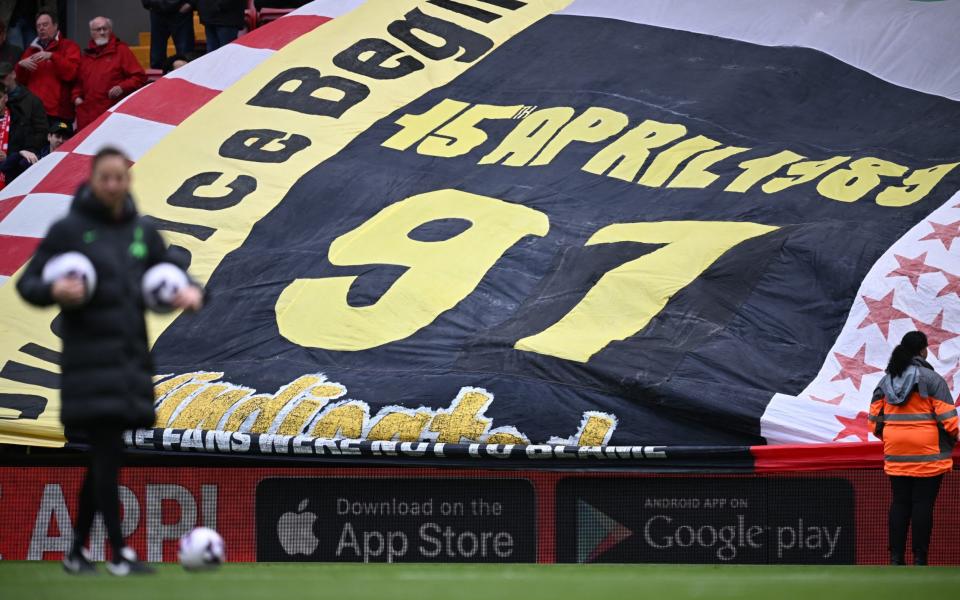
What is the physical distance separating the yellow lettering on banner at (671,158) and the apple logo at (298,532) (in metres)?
3.26

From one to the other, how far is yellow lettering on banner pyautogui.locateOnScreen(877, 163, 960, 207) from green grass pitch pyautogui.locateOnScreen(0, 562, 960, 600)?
3.60 meters

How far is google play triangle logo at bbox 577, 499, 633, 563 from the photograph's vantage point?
8.85 metres

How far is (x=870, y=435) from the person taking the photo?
8578mm

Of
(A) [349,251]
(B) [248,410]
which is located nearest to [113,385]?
(B) [248,410]

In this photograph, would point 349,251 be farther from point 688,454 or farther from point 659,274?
point 688,454

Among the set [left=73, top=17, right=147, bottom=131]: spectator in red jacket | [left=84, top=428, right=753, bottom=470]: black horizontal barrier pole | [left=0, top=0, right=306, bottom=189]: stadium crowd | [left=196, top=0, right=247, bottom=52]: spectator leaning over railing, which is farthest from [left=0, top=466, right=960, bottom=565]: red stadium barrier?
[left=196, top=0, right=247, bottom=52]: spectator leaning over railing

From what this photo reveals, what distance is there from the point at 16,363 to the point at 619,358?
3.92 m

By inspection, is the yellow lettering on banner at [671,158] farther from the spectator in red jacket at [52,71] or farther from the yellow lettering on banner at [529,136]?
the spectator in red jacket at [52,71]

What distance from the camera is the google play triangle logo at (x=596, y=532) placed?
885 cm

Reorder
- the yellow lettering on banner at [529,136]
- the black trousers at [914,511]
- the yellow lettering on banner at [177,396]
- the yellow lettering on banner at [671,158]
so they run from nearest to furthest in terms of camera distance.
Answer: the black trousers at [914,511] < the yellow lettering on banner at [177,396] < the yellow lettering on banner at [671,158] < the yellow lettering on banner at [529,136]

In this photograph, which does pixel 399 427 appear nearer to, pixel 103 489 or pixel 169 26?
pixel 103 489

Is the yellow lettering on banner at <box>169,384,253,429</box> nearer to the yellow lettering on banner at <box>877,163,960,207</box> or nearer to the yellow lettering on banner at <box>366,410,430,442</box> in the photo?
the yellow lettering on banner at <box>366,410,430,442</box>

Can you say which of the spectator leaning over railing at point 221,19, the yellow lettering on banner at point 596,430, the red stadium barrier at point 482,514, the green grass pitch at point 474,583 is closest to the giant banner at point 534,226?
the yellow lettering on banner at point 596,430

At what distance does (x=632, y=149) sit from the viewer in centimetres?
1095
